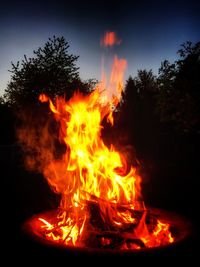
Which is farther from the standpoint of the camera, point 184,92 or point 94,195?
point 184,92

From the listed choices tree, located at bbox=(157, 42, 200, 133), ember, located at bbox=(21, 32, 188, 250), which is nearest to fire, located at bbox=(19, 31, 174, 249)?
ember, located at bbox=(21, 32, 188, 250)

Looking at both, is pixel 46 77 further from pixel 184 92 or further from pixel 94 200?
pixel 94 200

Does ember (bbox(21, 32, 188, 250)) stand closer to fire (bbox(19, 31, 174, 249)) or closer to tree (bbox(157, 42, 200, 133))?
fire (bbox(19, 31, 174, 249))

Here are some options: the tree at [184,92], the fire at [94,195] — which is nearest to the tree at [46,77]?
the tree at [184,92]

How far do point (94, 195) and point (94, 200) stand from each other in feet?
0.31

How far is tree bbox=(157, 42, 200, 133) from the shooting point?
17359mm

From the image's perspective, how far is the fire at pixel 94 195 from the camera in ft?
15.0

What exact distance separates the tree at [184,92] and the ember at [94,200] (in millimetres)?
11734

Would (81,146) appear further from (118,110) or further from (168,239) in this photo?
(118,110)

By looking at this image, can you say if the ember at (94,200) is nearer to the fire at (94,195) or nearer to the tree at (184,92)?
the fire at (94,195)

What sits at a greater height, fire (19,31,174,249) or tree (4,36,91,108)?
tree (4,36,91,108)

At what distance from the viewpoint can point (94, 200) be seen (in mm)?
5035

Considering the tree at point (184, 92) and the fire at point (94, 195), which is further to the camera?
the tree at point (184, 92)

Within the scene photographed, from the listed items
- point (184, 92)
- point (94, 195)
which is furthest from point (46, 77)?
point (94, 195)
